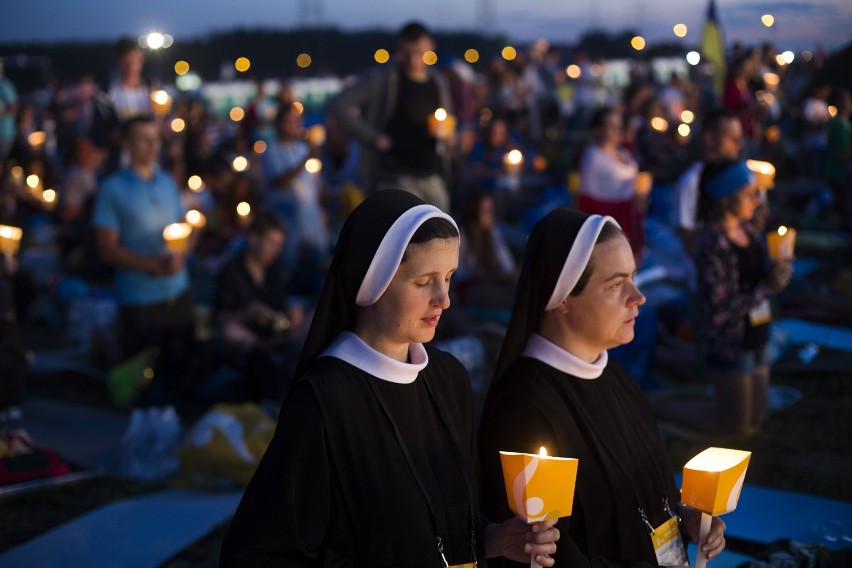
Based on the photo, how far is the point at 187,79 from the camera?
30.9 metres

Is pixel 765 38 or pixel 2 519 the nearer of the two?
pixel 2 519

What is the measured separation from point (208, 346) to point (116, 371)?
65 cm

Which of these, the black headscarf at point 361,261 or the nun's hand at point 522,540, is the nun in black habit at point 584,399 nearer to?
the nun's hand at point 522,540

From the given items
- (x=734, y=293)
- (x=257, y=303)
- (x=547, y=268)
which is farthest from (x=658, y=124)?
(x=547, y=268)

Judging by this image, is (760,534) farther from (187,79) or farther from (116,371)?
(187,79)

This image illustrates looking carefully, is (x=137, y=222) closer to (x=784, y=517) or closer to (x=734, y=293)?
(x=734, y=293)

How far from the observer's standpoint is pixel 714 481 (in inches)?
105

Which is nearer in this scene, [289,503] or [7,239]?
[289,503]

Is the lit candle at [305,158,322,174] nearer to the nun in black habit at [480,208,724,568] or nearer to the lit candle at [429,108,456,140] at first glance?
the lit candle at [429,108,456,140]

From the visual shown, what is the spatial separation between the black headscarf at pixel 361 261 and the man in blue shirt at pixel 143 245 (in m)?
4.10

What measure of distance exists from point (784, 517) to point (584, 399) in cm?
227

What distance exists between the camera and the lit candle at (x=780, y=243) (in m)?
5.59

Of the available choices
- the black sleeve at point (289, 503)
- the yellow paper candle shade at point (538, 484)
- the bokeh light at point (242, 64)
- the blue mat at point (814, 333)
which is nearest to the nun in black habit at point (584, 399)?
the yellow paper candle shade at point (538, 484)

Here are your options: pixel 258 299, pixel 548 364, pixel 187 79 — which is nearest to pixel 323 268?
pixel 258 299
